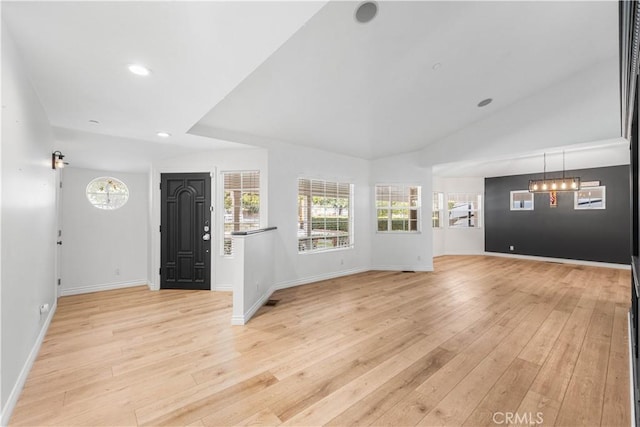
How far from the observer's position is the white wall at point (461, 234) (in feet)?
28.6

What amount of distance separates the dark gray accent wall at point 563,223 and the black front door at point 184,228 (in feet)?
27.5

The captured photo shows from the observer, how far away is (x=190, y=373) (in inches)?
89.0

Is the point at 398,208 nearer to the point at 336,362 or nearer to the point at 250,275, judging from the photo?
the point at 250,275

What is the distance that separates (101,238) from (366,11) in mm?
5580

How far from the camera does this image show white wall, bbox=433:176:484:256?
28.6ft

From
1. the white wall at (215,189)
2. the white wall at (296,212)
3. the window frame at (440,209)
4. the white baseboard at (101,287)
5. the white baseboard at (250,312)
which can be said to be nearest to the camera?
the white baseboard at (250,312)

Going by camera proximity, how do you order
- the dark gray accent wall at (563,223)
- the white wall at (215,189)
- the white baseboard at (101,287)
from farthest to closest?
the dark gray accent wall at (563,223)
the white wall at (215,189)
the white baseboard at (101,287)

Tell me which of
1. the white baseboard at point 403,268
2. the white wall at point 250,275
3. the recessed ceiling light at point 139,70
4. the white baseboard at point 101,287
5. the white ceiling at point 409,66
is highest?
the white ceiling at point 409,66

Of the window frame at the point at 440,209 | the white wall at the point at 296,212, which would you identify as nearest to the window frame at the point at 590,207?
the window frame at the point at 440,209

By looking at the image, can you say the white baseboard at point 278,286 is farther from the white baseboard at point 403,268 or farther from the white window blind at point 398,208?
the white window blind at point 398,208

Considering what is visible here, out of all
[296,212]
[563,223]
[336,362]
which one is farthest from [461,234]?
[336,362]

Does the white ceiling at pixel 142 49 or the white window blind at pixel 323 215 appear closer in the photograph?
the white ceiling at pixel 142 49

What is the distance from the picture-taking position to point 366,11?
2.37 m

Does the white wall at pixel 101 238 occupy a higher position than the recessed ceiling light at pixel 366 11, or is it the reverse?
the recessed ceiling light at pixel 366 11
